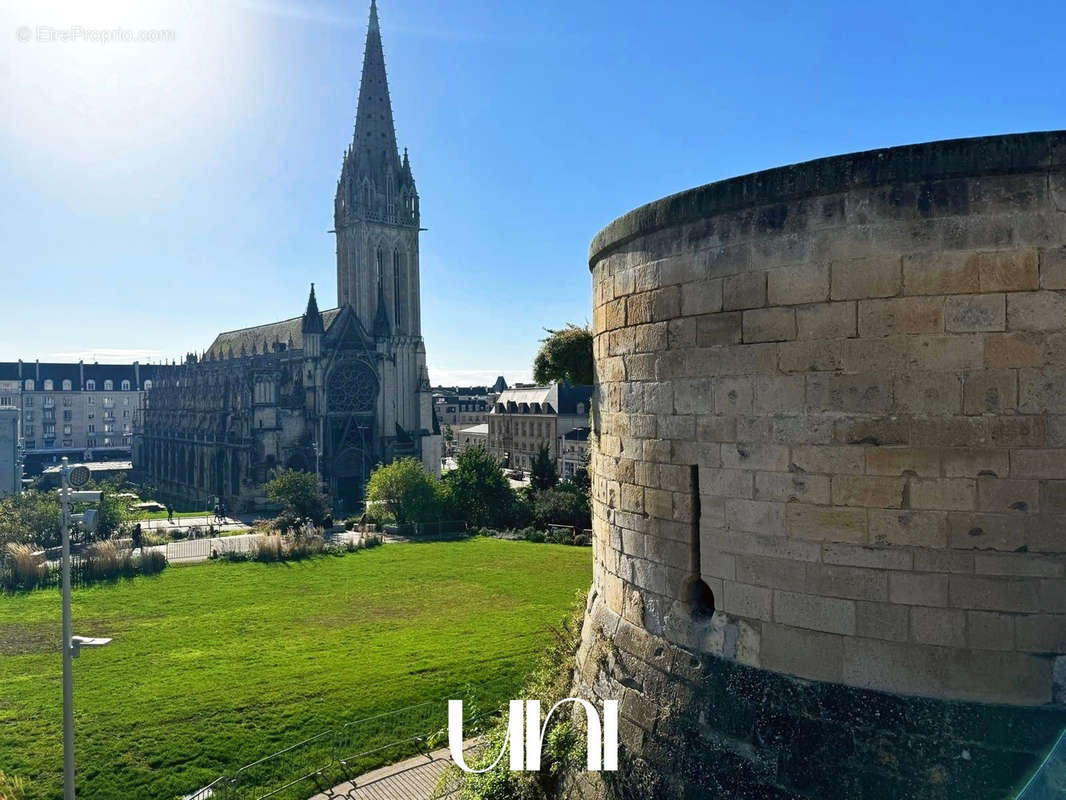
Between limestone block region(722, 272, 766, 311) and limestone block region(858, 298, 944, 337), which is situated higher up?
limestone block region(722, 272, 766, 311)

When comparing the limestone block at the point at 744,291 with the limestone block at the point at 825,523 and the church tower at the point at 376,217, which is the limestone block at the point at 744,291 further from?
the church tower at the point at 376,217

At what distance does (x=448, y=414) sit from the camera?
120 meters

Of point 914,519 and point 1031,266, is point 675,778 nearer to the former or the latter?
point 914,519

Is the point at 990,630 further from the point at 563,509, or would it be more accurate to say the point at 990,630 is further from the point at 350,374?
the point at 350,374

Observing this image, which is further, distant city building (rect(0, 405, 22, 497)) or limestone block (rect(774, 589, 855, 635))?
distant city building (rect(0, 405, 22, 497))

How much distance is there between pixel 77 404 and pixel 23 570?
291 ft

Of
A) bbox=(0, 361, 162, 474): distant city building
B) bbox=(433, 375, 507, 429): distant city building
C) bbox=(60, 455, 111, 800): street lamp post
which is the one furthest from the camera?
bbox=(433, 375, 507, 429): distant city building

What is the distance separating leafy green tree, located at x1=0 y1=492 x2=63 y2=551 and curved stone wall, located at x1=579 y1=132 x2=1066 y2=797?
110 ft

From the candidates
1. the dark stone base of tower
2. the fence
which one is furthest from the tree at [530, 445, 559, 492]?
the dark stone base of tower

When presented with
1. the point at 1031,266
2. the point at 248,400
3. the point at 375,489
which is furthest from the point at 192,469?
the point at 1031,266

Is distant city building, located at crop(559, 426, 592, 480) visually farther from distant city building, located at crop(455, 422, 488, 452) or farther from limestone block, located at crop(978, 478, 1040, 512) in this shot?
limestone block, located at crop(978, 478, 1040, 512)

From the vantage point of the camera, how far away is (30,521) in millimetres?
32906

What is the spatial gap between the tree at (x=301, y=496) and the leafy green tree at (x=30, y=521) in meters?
A: 11.5

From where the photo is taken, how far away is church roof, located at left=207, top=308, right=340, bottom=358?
66562 mm
